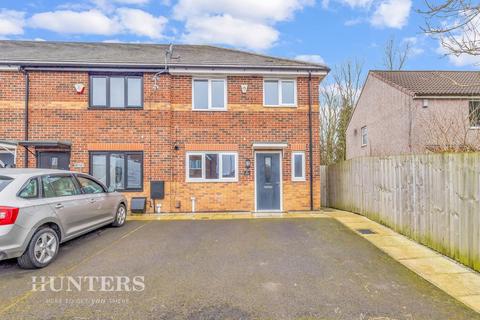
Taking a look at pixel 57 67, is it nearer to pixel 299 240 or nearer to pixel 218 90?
pixel 218 90

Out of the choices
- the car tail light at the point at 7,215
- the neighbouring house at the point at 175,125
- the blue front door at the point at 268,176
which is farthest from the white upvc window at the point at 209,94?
the car tail light at the point at 7,215

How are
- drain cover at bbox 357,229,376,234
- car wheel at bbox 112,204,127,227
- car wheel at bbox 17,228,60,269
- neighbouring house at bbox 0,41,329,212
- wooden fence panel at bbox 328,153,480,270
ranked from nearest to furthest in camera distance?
car wheel at bbox 17,228,60,269, wooden fence panel at bbox 328,153,480,270, drain cover at bbox 357,229,376,234, car wheel at bbox 112,204,127,227, neighbouring house at bbox 0,41,329,212

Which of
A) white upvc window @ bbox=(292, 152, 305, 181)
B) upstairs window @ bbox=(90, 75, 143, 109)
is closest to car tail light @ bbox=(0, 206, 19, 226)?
upstairs window @ bbox=(90, 75, 143, 109)

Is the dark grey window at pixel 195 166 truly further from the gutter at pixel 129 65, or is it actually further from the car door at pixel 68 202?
the car door at pixel 68 202

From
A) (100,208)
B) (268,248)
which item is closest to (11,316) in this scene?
(100,208)

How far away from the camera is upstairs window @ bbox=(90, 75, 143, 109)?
10.1 m

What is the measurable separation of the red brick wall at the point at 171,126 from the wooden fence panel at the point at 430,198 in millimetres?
2676

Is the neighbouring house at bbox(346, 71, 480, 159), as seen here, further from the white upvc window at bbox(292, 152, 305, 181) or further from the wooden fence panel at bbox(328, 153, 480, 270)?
the white upvc window at bbox(292, 152, 305, 181)

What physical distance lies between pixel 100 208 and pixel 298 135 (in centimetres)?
688

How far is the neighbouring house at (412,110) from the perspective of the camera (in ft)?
41.7

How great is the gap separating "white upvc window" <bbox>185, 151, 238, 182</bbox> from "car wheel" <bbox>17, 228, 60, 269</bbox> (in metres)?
5.50

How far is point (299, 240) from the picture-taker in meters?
6.32

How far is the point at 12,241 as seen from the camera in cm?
416

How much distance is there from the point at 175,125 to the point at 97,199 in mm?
4449
